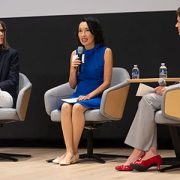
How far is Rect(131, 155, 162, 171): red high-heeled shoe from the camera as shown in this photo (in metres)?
3.75

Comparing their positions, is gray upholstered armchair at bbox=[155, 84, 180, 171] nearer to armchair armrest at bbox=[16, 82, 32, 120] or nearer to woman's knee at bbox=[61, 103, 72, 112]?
woman's knee at bbox=[61, 103, 72, 112]

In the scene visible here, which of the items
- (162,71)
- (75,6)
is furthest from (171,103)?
(75,6)

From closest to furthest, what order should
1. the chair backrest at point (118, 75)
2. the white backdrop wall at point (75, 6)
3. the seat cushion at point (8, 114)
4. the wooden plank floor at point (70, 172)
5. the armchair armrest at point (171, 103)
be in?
the wooden plank floor at point (70, 172) → the armchair armrest at point (171, 103) → the seat cushion at point (8, 114) → the chair backrest at point (118, 75) → the white backdrop wall at point (75, 6)

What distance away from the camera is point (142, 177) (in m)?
3.50

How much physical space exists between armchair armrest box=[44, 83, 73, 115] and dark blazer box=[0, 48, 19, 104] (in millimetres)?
434

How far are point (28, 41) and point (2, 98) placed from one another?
1456mm

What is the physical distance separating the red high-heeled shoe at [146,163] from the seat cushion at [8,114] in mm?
1333

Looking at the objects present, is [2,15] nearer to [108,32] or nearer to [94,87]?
[108,32]

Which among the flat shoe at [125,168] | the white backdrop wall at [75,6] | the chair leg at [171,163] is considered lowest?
the flat shoe at [125,168]

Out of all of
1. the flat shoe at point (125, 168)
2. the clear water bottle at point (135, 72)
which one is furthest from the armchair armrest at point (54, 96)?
the flat shoe at point (125, 168)

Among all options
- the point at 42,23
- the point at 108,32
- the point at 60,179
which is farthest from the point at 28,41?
the point at 60,179

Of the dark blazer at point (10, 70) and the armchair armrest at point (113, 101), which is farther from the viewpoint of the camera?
the dark blazer at point (10, 70)

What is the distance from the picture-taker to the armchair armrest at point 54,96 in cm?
450

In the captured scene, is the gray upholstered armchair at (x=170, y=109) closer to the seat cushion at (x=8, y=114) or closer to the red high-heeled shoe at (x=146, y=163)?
the red high-heeled shoe at (x=146, y=163)
